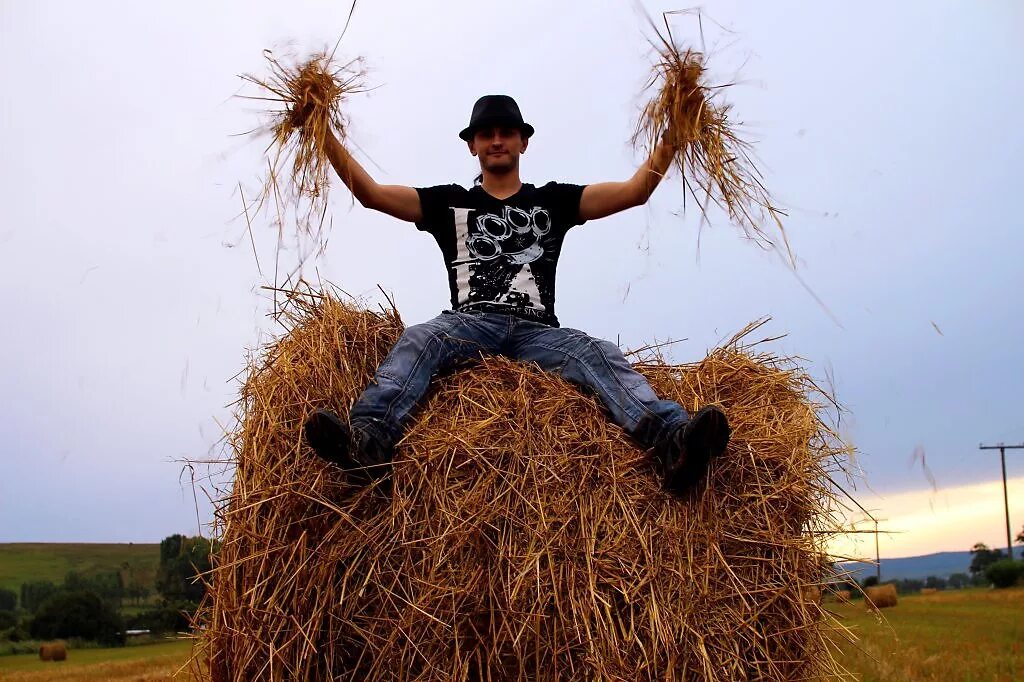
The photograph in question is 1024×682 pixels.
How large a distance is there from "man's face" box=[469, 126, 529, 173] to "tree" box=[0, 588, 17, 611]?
655 inches

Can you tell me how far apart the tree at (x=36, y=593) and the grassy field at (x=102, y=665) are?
1.25 m

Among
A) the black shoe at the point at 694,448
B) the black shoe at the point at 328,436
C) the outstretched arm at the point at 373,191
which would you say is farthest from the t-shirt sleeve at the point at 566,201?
the black shoe at the point at 328,436

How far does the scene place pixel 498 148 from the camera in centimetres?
419

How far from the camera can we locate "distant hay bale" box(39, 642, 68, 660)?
45.4 feet

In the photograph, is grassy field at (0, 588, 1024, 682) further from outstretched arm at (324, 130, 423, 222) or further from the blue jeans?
outstretched arm at (324, 130, 423, 222)

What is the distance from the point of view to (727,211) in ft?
12.2

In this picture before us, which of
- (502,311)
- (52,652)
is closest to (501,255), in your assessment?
(502,311)

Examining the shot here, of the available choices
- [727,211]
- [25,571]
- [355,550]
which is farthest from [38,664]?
[727,211]

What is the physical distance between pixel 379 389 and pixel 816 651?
1973mm

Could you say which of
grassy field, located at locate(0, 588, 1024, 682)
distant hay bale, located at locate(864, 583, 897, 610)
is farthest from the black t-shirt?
distant hay bale, located at locate(864, 583, 897, 610)

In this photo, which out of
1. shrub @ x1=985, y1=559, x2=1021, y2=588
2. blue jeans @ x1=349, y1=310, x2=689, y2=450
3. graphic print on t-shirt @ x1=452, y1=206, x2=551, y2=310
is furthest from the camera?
shrub @ x1=985, y1=559, x2=1021, y2=588

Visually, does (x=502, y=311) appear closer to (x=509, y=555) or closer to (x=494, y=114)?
(x=494, y=114)

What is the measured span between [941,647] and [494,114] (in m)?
6.38

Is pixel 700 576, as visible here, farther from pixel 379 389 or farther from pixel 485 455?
pixel 379 389
